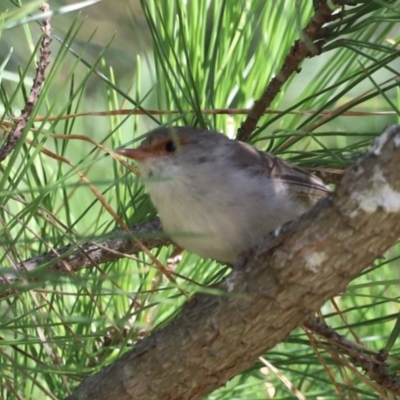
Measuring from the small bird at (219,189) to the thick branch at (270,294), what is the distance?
0.27 meters

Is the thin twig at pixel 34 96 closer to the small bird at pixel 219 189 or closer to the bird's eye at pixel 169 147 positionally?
the small bird at pixel 219 189

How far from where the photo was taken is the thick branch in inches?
37.2

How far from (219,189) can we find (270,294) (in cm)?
48

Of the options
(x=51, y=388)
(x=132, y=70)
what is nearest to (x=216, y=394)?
(x=51, y=388)

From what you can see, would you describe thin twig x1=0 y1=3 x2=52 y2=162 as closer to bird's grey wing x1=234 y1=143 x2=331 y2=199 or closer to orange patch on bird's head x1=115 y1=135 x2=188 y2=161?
orange patch on bird's head x1=115 y1=135 x2=188 y2=161

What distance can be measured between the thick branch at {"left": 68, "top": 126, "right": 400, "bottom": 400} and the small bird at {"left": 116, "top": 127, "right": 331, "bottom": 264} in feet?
0.89

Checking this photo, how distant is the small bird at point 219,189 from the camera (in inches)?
56.8

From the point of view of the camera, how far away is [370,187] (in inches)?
36.9

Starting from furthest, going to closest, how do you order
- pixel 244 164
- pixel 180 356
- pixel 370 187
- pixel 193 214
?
pixel 244 164 < pixel 193 214 < pixel 180 356 < pixel 370 187

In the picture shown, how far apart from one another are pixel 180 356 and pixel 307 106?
0.69 meters

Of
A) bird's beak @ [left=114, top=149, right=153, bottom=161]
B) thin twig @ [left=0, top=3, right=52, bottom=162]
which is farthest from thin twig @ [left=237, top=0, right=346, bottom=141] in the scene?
thin twig @ [left=0, top=3, right=52, bottom=162]

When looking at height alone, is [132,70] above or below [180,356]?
above

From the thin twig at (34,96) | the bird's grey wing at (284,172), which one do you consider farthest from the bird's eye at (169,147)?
the thin twig at (34,96)

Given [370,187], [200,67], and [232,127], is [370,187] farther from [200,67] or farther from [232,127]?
[232,127]
